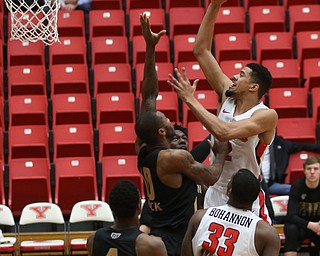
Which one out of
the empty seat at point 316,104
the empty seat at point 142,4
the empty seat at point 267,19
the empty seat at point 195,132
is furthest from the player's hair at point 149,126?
the empty seat at point 142,4

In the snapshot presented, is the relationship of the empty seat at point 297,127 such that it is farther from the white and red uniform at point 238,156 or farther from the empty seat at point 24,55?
the white and red uniform at point 238,156

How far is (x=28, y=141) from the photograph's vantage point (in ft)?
30.2

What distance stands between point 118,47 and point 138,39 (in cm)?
27

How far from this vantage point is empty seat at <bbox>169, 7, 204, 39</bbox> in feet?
36.0

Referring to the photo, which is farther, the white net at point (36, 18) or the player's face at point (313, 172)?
the player's face at point (313, 172)

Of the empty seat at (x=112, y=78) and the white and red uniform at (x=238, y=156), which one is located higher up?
the empty seat at (x=112, y=78)

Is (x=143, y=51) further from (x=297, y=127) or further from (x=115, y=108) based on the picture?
(x=297, y=127)

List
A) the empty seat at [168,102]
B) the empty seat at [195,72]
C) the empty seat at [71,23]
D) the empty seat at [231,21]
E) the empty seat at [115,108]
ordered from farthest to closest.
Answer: the empty seat at [231,21]
the empty seat at [71,23]
the empty seat at [195,72]
the empty seat at [115,108]
the empty seat at [168,102]

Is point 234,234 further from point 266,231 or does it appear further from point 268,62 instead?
point 268,62

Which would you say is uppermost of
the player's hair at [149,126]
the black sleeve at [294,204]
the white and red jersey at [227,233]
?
the player's hair at [149,126]

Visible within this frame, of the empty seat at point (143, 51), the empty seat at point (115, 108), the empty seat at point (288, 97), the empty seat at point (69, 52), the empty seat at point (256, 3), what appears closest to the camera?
the empty seat at point (115, 108)

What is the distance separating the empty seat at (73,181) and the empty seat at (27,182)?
0.40 ft

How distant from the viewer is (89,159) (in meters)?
8.95

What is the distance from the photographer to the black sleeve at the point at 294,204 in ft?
26.3
